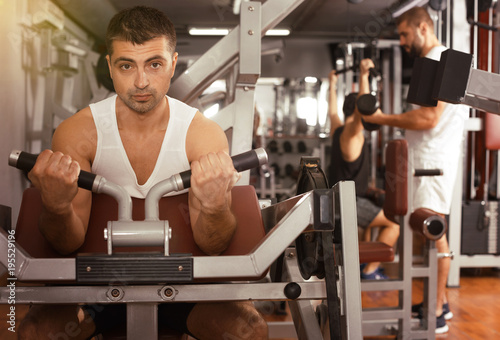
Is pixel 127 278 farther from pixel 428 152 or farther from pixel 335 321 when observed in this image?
pixel 428 152

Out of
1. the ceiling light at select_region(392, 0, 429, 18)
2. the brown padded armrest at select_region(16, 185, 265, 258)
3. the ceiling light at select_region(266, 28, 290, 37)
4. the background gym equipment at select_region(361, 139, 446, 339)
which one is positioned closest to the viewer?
the brown padded armrest at select_region(16, 185, 265, 258)

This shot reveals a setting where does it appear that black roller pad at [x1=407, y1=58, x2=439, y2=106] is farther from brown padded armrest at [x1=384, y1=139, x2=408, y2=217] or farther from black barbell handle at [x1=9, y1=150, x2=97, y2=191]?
brown padded armrest at [x1=384, y1=139, x2=408, y2=217]

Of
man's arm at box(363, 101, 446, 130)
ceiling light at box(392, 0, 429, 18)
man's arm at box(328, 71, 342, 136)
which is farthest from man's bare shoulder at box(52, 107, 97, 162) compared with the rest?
ceiling light at box(392, 0, 429, 18)

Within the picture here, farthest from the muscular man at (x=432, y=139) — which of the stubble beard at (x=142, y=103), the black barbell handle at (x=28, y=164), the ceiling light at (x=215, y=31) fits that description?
the ceiling light at (x=215, y=31)

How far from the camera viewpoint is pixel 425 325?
7.41 feet

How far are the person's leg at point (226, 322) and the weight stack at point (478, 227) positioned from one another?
2752mm

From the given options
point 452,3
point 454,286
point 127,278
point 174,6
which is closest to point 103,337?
point 127,278

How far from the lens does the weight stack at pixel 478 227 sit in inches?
138

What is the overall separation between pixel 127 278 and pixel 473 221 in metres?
3.21

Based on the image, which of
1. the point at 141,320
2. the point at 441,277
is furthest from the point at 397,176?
the point at 141,320

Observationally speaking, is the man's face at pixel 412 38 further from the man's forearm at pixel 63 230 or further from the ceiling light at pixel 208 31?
the ceiling light at pixel 208 31

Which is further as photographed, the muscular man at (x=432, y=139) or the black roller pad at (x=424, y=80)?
the muscular man at (x=432, y=139)

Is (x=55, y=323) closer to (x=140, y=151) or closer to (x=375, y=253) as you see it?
(x=140, y=151)

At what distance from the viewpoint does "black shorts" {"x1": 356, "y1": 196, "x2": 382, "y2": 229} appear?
302 cm
